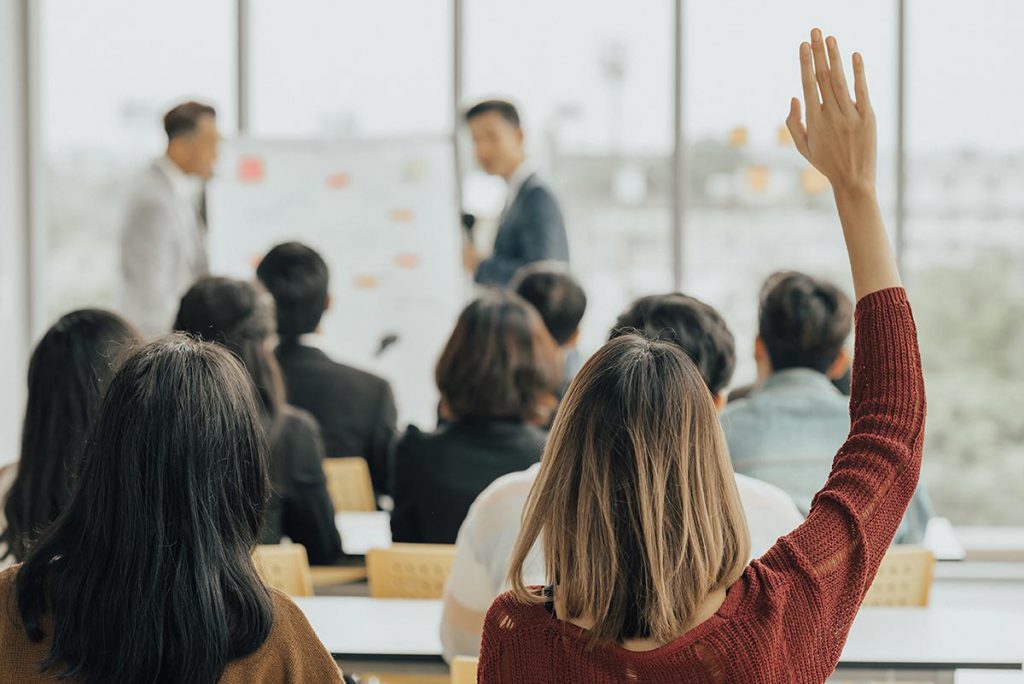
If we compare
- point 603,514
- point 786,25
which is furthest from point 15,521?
point 786,25

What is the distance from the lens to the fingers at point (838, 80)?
1.31 metres

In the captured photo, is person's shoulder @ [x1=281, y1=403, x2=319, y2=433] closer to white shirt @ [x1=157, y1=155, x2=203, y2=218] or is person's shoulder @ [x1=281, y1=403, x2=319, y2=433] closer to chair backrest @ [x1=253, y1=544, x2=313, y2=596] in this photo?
chair backrest @ [x1=253, y1=544, x2=313, y2=596]

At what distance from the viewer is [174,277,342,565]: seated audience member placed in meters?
3.12

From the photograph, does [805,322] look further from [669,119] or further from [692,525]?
[669,119]

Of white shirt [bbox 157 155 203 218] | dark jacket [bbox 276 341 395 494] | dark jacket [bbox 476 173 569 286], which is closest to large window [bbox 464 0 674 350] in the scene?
dark jacket [bbox 476 173 569 286]

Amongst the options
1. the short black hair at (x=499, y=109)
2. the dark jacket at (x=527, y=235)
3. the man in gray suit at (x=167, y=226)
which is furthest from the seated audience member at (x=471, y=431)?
the man in gray suit at (x=167, y=226)

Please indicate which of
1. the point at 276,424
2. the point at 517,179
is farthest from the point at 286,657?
the point at 517,179

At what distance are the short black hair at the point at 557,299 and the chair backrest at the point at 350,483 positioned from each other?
0.75 metres

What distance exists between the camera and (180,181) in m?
5.65

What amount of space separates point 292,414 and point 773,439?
4.05ft

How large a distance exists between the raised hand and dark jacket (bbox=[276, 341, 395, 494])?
2646 millimetres

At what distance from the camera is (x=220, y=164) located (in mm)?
5723

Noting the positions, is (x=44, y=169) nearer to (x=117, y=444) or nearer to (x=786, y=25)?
(x=786, y=25)

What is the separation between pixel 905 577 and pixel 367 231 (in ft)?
11.8
